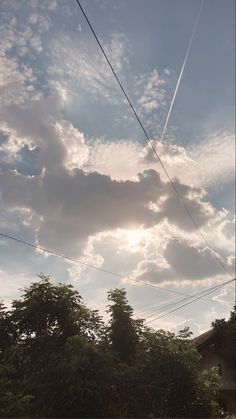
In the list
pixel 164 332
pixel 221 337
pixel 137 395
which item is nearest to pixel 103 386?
pixel 137 395

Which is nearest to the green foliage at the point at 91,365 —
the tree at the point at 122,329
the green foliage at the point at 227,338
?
the tree at the point at 122,329

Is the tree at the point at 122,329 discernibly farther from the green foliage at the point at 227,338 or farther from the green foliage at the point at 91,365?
the green foliage at the point at 227,338

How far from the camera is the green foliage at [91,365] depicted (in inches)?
495

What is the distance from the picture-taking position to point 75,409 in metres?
12.3

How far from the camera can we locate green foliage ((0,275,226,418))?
12578mm

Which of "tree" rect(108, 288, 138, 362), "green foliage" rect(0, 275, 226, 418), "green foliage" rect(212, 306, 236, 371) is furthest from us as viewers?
"green foliage" rect(212, 306, 236, 371)

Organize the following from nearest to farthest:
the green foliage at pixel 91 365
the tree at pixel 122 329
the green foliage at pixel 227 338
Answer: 1. the green foliage at pixel 91 365
2. the tree at pixel 122 329
3. the green foliage at pixel 227 338

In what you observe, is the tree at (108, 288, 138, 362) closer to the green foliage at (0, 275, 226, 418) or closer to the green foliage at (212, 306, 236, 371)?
the green foliage at (0, 275, 226, 418)

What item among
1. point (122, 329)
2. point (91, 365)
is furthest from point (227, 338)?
point (91, 365)

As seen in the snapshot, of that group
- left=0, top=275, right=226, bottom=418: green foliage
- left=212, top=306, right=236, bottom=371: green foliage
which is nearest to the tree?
left=0, top=275, right=226, bottom=418: green foliage

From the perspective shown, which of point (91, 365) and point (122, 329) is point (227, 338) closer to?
point (122, 329)

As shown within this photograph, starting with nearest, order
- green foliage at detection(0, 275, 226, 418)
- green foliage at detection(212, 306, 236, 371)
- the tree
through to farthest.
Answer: green foliage at detection(0, 275, 226, 418) → the tree → green foliage at detection(212, 306, 236, 371)

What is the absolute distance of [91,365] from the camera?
12805 mm

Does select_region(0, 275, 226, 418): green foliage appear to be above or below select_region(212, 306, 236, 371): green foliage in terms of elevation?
below
